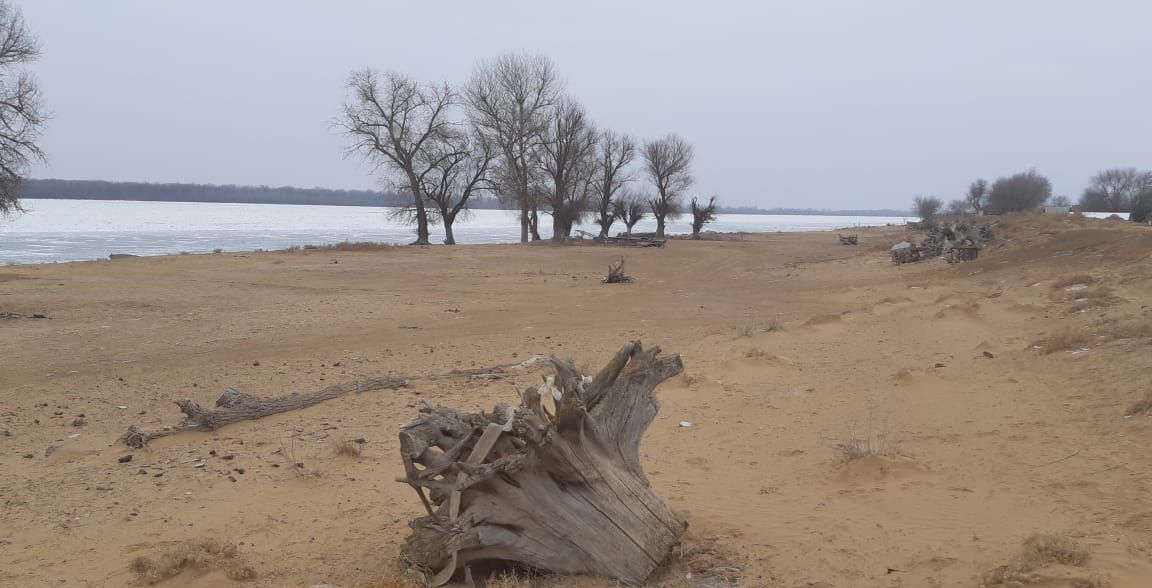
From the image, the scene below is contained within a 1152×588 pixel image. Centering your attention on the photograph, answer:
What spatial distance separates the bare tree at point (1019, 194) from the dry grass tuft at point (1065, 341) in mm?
69988

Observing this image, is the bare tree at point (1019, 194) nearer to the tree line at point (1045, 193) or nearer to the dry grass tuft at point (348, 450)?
the tree line at point (1045, 193)

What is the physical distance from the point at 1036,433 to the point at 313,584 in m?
6.03

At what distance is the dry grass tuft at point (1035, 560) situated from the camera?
3.70 metres

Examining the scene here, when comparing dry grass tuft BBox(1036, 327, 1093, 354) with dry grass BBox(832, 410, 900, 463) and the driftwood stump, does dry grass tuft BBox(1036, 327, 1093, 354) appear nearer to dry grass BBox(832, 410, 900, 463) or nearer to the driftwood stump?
dry grass BBox(832, 410, 900, 463)

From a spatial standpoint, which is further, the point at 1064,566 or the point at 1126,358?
the point at 1126,358

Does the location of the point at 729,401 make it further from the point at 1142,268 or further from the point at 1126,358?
the point at 1142,268

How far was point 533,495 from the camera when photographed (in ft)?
13.6

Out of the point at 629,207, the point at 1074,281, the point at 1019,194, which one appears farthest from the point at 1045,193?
the point at 1074,281

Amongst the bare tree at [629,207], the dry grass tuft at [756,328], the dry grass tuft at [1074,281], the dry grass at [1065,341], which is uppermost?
the bare tree at [629,207]

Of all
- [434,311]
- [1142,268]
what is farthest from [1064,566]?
[434,311]

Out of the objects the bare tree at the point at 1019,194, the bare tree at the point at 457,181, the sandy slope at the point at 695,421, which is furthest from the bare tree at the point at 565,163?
the bare tree at the point at 1019,194

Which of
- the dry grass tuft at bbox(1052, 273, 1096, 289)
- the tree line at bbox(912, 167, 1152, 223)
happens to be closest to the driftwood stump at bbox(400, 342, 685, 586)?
the dry grass tuft at bbox(1052, 273, 1096, 289)

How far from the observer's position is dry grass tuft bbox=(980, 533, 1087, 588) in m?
3.70

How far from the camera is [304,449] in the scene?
6672mm
